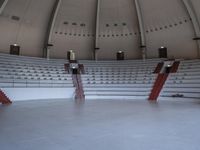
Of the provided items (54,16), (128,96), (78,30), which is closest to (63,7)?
(54,16)

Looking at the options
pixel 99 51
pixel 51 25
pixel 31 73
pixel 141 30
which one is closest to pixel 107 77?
pixel 99 51

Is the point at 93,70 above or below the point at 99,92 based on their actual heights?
above

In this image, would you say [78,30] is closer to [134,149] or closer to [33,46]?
[33,46]

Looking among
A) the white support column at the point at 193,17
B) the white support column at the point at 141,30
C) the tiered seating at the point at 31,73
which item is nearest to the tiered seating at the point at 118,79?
the white support column at the point at 141,30

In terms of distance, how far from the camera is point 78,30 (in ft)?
65.0

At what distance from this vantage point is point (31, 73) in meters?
16.4

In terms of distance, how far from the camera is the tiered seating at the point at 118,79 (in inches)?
614

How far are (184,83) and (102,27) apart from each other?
9.45m

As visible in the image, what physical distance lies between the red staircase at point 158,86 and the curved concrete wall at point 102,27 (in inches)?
150

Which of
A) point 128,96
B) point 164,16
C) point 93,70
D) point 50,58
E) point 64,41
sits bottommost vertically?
point 128,96

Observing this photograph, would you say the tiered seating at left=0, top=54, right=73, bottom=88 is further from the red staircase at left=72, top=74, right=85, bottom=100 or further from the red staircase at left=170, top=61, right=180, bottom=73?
the red staircase at left=170, top=61, right=180, bottom=73

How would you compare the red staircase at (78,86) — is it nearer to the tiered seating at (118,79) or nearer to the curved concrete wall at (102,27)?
the tiered seating at (118,79)

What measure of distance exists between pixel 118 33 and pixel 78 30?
3.94 meters

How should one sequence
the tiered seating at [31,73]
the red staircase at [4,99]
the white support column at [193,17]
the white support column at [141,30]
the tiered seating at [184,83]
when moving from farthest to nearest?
the white support column at [141,30], the white support column at [193,17], the tiered seating at [31,73], the tiered seating at [184,83], the red staircase at [4,99]
